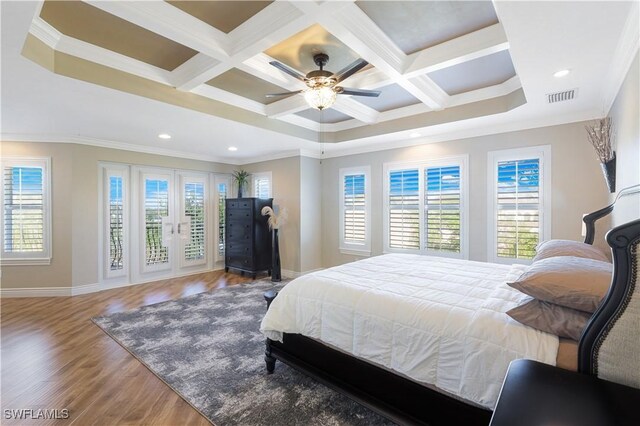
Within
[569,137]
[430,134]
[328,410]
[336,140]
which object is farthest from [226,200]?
[569,137]

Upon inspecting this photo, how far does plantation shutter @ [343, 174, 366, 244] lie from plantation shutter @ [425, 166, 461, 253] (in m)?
1.21

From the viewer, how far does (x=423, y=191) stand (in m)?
4.88

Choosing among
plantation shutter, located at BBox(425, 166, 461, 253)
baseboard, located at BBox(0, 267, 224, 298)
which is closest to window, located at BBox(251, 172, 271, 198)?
plantation shutter, located at BBox(425, 166, 461, 253)

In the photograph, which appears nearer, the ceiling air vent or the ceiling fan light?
the ceiling fan light

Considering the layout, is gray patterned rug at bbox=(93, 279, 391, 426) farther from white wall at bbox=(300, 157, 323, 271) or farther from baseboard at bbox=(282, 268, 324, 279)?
white wall at bbox=(300, 157, 323, 271)

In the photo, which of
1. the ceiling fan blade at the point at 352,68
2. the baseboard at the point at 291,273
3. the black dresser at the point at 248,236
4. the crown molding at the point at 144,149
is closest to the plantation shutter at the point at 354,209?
the crown molding at the point at 144,149

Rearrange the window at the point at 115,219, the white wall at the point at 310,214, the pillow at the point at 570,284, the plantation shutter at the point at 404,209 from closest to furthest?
the pillow at the point at 570,284 < the plantation shutter at the point at 404,209 < the window at the point at 115,219 < the white wall at the point at 310,214

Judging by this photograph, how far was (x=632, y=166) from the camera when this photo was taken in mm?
2105

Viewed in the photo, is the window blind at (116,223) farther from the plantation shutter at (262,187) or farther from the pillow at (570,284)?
the pillow at (570,284)

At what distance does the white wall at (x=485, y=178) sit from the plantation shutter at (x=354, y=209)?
209 millimetres

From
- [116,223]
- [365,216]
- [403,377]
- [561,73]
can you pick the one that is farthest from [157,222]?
[561,73]

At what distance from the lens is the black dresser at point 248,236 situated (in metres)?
5.89

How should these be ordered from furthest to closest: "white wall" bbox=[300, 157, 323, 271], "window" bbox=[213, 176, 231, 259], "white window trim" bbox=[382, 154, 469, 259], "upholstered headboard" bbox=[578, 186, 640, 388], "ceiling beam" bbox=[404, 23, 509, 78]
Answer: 1. "window" bbox=[213, 176, 231, 259]
2. "white wall" bbox=[300, 157, 323, 271]
3. "white window trim" bbox=[382, 154, 469, 259]
4. "ceiling beam" bbox=[404, 23, 509, 78]
5. "upholstered headboard" bbox=[578, 186, 640, 388]

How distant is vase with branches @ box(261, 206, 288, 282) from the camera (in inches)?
221
